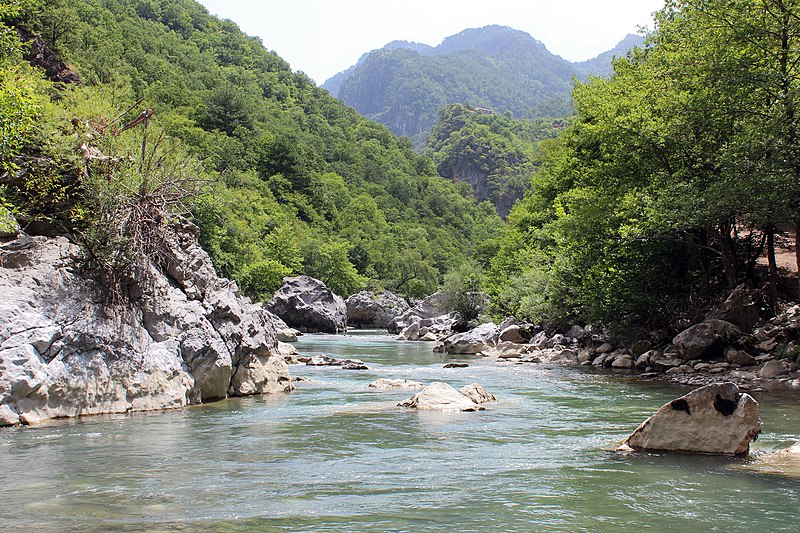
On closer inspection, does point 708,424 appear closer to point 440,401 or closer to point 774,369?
point 440,401

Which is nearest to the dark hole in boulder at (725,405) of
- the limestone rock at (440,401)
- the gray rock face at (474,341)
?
the limestone rock at (440,401)

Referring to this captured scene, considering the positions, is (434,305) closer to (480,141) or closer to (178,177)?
(178,177)

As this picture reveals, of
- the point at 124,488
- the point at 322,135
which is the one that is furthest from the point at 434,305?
the point at 322,135

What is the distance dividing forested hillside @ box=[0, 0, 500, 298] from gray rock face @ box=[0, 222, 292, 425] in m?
1.17

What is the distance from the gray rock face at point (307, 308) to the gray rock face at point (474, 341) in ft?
63.0

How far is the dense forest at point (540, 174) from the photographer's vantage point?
13312mm

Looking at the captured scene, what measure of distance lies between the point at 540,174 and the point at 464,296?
1238 centimetres

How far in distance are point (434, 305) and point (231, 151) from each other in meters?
34.1

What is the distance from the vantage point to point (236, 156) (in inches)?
3049

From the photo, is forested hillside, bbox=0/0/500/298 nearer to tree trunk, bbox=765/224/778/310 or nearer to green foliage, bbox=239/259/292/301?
green foliage, bbox=239/259/292/301

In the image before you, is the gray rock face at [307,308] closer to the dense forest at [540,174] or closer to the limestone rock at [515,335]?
the dense forest at [540,174]

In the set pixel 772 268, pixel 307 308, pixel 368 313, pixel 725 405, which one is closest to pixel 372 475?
pixel 725 405

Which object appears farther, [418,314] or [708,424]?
[418,314]

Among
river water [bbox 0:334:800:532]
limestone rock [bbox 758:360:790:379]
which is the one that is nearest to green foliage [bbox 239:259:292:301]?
limestone rock [bbox 758:360:790:379]
